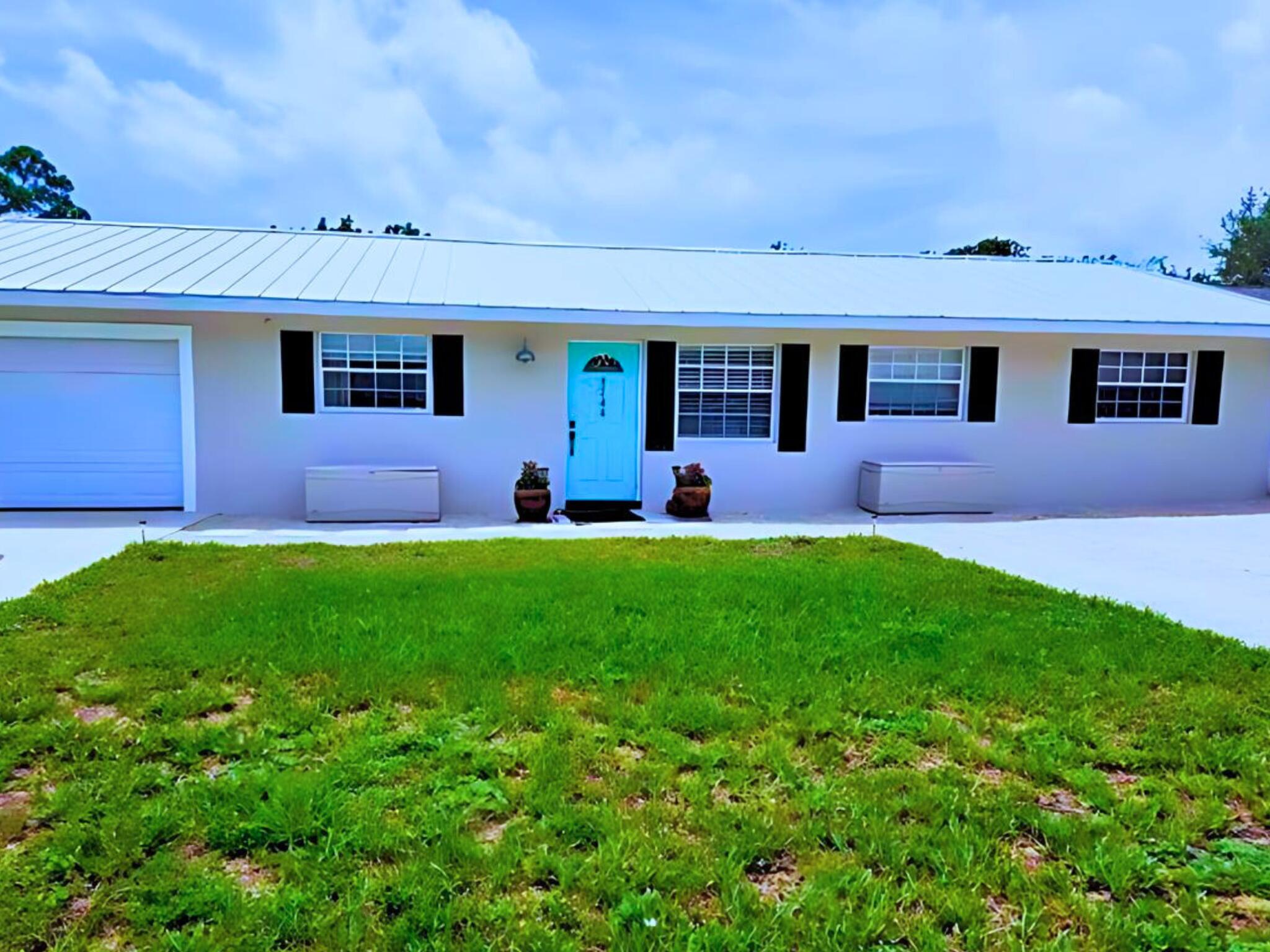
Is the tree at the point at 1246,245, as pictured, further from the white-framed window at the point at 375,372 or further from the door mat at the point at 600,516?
the white-framed window at the point at 375,372

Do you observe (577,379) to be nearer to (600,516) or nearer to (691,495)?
(600,516)

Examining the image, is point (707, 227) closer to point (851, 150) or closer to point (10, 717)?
point (851, 150)

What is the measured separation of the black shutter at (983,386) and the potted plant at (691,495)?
4001 mm

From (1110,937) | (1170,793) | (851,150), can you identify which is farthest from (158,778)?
(851,150)

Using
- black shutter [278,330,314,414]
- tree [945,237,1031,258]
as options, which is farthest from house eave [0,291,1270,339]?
tree [945,237,1031,258]

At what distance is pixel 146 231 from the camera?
1336 centimetres

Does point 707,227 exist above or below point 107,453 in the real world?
above

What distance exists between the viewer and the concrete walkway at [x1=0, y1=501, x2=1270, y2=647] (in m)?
6.32

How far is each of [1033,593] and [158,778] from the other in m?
5.54

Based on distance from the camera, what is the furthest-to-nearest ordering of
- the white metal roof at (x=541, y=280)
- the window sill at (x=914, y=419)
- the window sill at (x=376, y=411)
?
the window sill at (x=914, y=419)
the window sill at (x=376, y=411)
the white metal roof at (x=541, y=280)

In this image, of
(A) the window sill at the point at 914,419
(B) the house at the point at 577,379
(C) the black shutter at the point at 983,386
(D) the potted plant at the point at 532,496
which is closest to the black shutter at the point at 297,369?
(B) the house at the point at 577,379

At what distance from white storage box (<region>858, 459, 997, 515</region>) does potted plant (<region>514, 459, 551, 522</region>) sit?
4212 mm

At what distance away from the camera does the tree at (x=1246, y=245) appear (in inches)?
1576

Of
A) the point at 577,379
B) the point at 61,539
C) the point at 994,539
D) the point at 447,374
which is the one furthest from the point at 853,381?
the point at 61,539
